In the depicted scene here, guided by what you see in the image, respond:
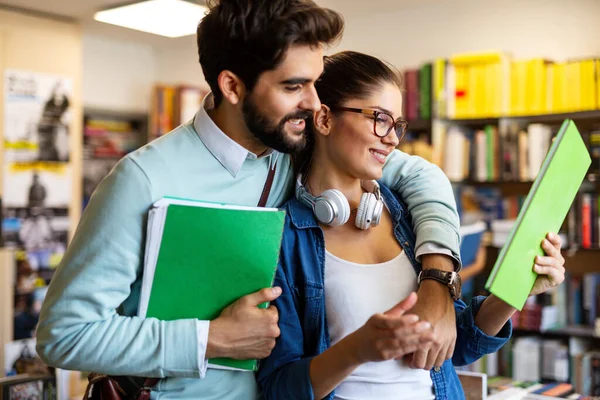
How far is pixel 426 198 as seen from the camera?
4.68ft

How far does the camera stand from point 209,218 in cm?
117

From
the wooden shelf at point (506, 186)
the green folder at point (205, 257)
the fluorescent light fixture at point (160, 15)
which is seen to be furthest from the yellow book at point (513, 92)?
the green folder at point (205, 257)

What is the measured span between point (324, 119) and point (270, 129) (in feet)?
0.63

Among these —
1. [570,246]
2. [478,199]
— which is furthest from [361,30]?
[570,246]

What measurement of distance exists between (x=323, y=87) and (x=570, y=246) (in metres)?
3.28

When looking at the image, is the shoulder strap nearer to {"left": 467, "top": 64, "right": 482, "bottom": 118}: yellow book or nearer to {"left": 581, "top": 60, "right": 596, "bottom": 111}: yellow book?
{"left": 581, "top": 60, "right": 596, "bottom": 111}: yellow book

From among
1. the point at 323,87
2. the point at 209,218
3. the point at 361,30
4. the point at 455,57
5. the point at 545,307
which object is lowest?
the point at 545,307

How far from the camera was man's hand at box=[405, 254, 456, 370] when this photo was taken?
1204 mm

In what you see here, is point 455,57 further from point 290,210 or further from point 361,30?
point 290,210

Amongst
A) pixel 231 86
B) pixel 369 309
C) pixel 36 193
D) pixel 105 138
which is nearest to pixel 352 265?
pixel 369 309

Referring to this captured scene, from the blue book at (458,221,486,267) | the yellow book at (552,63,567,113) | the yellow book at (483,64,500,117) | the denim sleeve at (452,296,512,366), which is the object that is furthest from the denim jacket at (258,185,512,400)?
the yellow book at (483,64,500,117)

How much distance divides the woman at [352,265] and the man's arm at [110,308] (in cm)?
22

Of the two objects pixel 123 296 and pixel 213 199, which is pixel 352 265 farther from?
pixel 123 296

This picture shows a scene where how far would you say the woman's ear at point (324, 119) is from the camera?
4.63 feet
